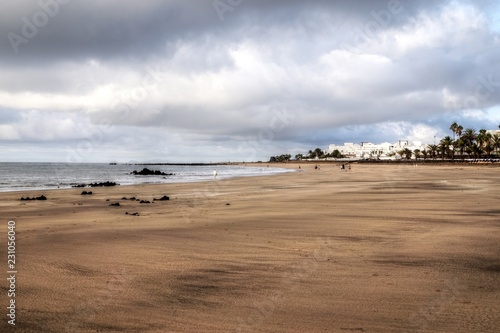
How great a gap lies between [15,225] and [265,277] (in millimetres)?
10918

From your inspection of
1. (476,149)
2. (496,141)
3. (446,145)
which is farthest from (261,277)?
(446,145)

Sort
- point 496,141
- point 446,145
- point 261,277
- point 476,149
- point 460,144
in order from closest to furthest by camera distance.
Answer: point 261,277, point 496,141, point 476,149, point 460,144, point 446,145

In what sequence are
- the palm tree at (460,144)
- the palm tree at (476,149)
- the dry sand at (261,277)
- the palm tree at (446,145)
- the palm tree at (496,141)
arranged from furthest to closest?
the palm tree at (446,145)
the palm tree at (460,144)
the palm tree at (476,149)
the palm tree at (496,141)
the dry sand at (261,277)

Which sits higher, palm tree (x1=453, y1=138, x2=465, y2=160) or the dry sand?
palm tree (x1=453, y1=138, x2=465, y2=160)

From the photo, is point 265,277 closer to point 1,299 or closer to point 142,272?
point 142,272

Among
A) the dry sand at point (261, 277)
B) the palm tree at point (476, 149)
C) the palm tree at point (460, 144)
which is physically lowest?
the dry sand at point (261, 277)

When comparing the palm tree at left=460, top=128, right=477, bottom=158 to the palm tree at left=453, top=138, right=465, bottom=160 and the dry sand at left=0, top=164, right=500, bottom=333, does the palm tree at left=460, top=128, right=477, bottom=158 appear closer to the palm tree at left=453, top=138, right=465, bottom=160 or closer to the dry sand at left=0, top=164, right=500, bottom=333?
the palm tree at left=453, top=138, right=465, bottom=160

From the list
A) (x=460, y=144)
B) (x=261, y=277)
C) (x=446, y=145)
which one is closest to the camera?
(x=261, y=277)

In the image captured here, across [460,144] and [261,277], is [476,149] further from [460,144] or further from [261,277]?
[261,277]

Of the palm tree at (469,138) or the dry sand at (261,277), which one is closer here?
the dry sand at (261,277)

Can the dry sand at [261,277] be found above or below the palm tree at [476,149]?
below

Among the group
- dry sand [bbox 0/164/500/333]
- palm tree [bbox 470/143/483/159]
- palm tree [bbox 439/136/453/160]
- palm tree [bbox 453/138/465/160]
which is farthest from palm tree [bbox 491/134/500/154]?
dry sand [bbox 0/164/500/333]

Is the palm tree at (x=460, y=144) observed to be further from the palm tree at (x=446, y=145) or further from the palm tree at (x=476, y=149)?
the palm tree at (x=446, y=145)

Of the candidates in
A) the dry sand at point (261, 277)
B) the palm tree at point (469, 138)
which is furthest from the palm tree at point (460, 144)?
Answer: the dry sand at point (261, 277)
